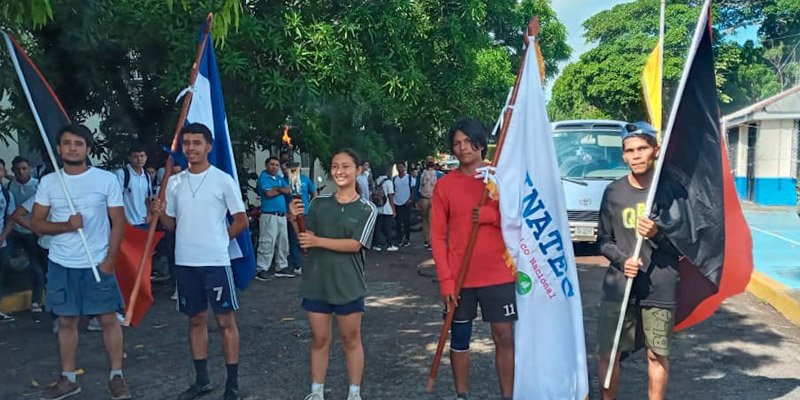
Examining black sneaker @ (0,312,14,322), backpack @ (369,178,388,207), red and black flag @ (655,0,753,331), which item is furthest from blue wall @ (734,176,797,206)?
black sneaker @ (0,312,14,322)

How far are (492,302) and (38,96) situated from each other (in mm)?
3481

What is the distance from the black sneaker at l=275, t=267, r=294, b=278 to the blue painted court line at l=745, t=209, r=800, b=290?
6.51 metres

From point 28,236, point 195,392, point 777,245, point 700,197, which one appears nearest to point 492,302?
point 700,197

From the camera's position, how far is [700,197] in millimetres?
4059

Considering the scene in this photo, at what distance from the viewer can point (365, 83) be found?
9.26 meters

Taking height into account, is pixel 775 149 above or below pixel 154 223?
above

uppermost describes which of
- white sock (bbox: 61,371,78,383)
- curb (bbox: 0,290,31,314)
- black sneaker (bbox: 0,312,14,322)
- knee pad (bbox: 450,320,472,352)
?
knee pad (bbox: 450,320,472,352)

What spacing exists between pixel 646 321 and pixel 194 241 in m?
2.87

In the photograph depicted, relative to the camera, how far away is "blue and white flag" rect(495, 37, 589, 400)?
411 centimetres

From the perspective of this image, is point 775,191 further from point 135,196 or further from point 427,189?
point 135,196

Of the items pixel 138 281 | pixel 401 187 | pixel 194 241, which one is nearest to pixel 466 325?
pixel 194 241

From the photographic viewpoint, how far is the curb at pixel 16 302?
767 centimetres

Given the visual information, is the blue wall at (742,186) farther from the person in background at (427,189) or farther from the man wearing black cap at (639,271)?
the man wearing black cap at (639,271)

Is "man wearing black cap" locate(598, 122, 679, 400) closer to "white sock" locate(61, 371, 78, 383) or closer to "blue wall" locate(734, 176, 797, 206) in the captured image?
"white sock" locate(61, 371, 78, 383)
